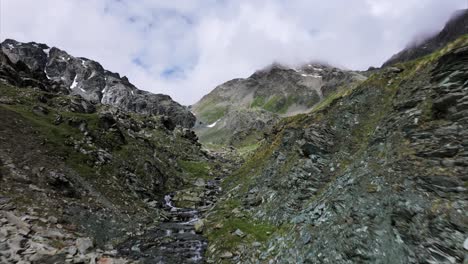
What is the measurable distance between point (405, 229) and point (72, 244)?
32329 mm

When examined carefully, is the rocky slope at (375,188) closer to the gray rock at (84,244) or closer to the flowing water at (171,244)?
the flowing water at (171,244)

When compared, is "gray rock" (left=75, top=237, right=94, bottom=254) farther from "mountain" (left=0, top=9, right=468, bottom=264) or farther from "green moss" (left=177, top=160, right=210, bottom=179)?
"green moss" (left=177, top=160, right=210, bottom=179)

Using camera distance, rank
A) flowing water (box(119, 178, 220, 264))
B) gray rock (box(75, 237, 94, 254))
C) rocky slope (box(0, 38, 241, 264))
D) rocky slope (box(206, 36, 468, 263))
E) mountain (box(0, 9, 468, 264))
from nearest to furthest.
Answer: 1. rocky slope (box(206, 36, 468, 263))
2. mountain (box(0, 9, 468, 264))
3. gray rock (box(75, 237, 94, 254))
4. rocky slope (box(0, 38, 241, 264))
5. flowing water (box(119, 178, 220, 264))

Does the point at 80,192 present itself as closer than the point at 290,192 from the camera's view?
No

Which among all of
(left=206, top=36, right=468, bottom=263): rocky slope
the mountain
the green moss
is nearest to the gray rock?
the mountain

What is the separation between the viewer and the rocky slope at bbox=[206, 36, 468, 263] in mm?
21875

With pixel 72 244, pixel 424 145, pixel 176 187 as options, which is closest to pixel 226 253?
pixel 72 244

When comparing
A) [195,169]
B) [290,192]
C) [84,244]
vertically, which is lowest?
[290,192]

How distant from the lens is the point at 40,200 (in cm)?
4228

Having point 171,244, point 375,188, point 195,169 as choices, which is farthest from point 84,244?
point 195,169

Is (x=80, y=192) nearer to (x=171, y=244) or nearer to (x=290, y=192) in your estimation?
(x=171, y=244)

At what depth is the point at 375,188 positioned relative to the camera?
27.5 metres

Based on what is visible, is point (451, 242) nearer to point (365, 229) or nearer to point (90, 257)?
point (365, 229)

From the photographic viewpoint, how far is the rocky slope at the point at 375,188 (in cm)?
2188
